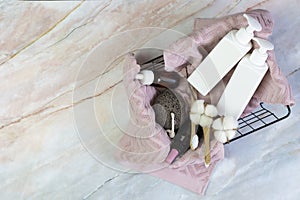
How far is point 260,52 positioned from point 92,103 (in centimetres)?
34

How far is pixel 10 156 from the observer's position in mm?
1057

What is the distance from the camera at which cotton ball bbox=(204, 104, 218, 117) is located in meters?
0.93

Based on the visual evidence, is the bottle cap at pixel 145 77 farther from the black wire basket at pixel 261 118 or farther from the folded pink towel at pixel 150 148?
the black wire basket at pixel 261 118

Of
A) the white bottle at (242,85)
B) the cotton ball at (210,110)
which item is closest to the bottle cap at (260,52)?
the white bottle at (242,85)

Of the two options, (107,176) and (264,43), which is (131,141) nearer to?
(107,176)

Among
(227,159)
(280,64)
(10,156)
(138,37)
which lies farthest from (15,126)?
(280,64)

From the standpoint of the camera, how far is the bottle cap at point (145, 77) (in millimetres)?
915

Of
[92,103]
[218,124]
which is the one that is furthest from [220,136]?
[92,103]

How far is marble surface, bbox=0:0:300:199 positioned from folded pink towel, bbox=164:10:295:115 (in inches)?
2.9

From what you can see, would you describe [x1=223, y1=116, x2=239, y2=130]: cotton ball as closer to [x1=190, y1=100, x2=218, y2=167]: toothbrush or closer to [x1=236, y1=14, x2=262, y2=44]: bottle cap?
[x1=190, y1=100, x2=218, y2=167]: toothbrush

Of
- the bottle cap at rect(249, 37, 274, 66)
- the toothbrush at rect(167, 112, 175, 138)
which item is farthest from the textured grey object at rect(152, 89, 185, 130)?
the bottle cap at rect(249, 37, 274, 66)

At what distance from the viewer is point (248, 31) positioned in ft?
2.93

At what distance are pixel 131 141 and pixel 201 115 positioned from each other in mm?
144

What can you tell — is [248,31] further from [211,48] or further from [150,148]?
[150,148]
